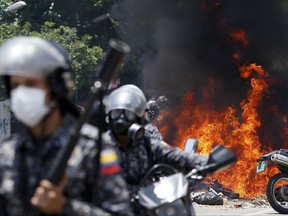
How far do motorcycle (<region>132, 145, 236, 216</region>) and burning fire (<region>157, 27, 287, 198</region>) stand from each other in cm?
1087

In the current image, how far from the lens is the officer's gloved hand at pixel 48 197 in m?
2.64

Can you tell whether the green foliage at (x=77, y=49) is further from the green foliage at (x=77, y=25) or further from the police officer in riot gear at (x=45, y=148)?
the police officer in riot gear at (x=45, y=148)

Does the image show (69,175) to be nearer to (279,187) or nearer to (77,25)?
(279,187)

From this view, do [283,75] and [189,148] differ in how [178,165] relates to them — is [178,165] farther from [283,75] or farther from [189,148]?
[283,75]

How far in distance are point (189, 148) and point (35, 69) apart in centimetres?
324

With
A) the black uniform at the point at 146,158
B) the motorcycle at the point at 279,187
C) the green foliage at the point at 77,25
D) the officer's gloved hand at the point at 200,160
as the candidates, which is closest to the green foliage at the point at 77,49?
the green foliage at the point at 77,25

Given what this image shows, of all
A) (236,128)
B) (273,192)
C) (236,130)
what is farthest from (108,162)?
(236,128)

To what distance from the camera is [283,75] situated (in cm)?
2062

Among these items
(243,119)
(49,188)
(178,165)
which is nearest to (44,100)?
(49,188)

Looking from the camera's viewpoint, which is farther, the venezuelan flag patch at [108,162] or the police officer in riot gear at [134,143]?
the police officer in riot gear at [134,143]

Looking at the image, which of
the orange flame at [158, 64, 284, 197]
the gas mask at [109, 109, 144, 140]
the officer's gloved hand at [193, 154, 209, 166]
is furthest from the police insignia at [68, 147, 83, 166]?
the orange flame at [158, 64, 284, 197]

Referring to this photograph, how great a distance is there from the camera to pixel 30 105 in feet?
9.02

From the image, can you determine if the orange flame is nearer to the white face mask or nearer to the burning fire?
the burning fire

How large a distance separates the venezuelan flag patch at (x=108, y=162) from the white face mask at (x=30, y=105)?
0.91 feet
